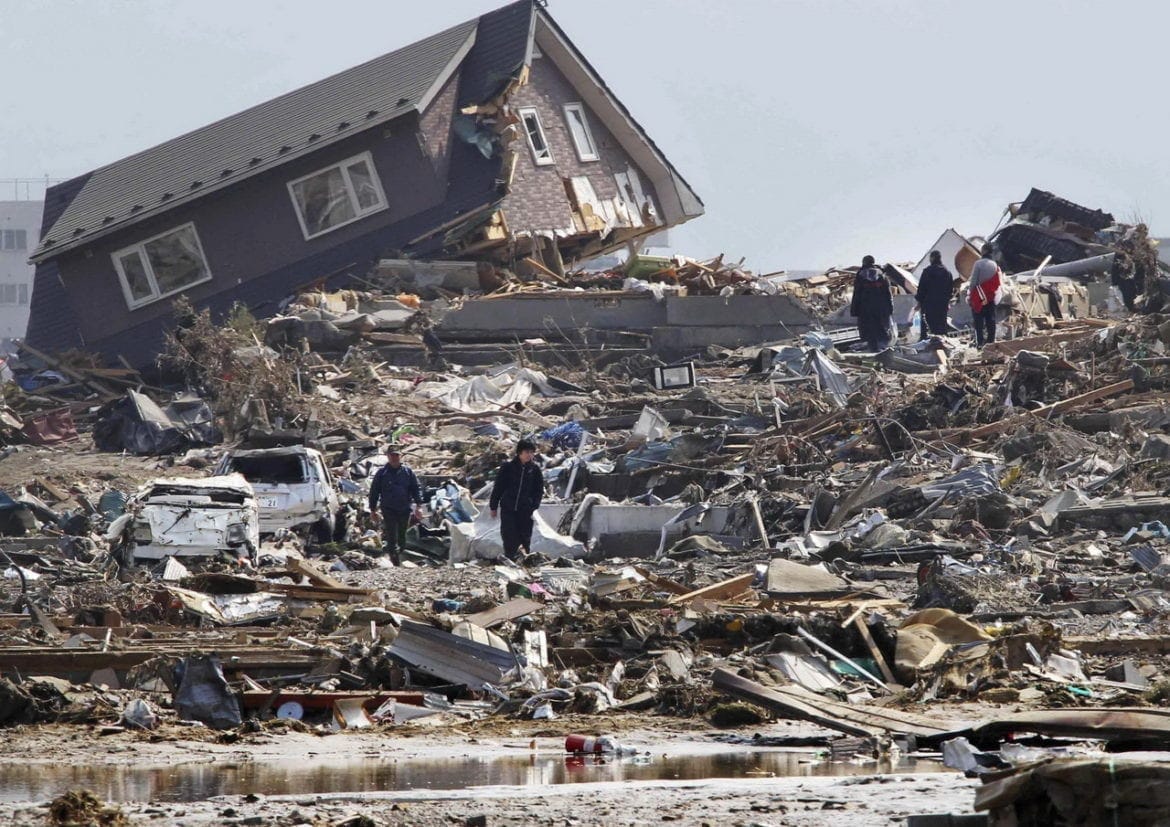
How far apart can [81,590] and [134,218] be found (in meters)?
21.7

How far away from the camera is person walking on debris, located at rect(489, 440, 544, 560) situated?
19.8m

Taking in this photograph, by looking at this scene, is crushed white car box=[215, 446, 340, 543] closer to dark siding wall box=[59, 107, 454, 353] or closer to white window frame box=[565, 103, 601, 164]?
dark siding wall box=[59, 107, 454, 353]

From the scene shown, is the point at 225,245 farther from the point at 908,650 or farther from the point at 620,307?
the point at 908,650

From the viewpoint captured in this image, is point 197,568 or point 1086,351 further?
point 1086,351

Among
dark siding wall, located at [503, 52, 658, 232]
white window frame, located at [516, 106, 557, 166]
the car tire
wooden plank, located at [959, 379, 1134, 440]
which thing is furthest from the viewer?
white window frame, located at [516, 106, 557, 166]

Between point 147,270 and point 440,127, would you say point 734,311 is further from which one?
point 147,270

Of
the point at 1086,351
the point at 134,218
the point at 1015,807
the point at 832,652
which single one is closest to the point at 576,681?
the point at 832,652

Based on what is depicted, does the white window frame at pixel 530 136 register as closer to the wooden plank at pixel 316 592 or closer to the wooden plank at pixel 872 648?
the wooden plank at pixel 316 592

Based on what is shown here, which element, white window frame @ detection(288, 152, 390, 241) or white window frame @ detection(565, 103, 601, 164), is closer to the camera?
white window frame @ detection(288, 152, 390, 241)

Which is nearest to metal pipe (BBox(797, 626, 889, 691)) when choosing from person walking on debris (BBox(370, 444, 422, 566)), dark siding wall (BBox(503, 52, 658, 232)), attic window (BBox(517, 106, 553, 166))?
person walking on debris (BBox(370, 444, 422, 566))

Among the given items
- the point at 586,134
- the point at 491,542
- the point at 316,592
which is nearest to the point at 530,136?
the point at 586,134

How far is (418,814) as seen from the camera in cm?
784

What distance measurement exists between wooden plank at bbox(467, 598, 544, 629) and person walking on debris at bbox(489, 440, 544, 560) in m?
5.64

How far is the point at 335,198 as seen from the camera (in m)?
39.1
